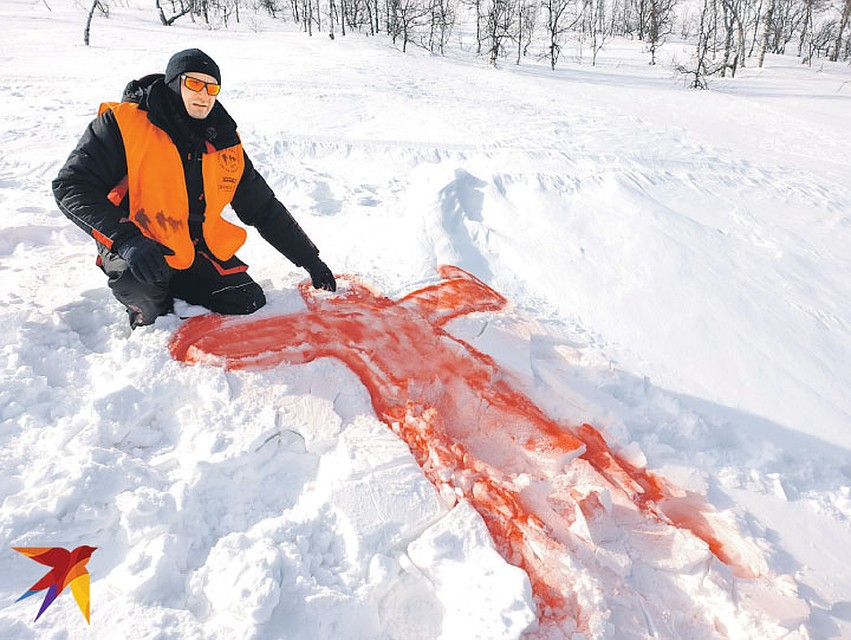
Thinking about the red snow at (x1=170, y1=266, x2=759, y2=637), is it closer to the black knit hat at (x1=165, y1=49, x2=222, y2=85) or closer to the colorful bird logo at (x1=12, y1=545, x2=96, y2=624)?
the colorful bird logo at (x1=12, y1=545, x2=96, y2=624)

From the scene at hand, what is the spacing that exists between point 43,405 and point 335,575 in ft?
4.06

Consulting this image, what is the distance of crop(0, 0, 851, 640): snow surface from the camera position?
146cm

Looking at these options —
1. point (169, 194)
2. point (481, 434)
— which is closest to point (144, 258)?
point (169, 194)

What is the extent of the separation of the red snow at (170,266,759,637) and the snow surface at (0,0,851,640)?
0.08m

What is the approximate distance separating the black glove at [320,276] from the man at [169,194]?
0.15 meters

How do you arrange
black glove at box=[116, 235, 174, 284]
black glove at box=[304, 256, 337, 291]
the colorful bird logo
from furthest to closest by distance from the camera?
black glove at box=[304, 256, 337, 291], black glove at box=[116, 235, 174, 284], the colorful bird logo

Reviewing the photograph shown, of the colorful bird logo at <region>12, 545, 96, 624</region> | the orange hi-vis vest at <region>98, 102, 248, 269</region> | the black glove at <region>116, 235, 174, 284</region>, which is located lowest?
the colorful bird logo at <region>12, 545, 96, 624</region>

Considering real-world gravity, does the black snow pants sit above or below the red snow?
above

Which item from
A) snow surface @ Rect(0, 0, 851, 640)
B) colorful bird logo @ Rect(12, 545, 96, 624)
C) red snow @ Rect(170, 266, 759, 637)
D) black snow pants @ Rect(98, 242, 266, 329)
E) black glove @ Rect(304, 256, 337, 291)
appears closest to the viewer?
colorful bird logo @ Rect(12, 545, 96, 624)

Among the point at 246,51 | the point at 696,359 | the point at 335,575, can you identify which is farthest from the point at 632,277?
the point at 246,51

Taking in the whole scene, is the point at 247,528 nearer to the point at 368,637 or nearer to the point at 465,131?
the point at 368,637

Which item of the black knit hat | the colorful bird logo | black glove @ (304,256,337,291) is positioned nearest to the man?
the black knit hat

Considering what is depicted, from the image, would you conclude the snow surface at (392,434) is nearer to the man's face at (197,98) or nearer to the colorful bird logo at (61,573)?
the colorful bird logo at (61,573)

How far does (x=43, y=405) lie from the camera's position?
1884mm
